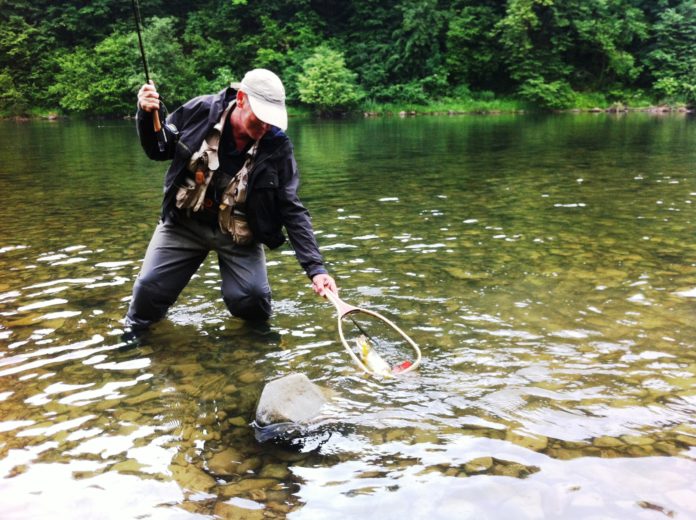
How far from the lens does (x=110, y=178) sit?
51.1 ft

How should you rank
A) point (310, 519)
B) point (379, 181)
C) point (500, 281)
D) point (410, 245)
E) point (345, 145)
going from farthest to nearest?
1. point (345, 145)
2. point (379, 181)
3. point (410, 245)
4. point (500, 281)
5. point (310, 519)

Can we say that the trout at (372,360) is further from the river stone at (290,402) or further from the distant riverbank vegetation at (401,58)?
the distant riverbank vegetation at (401,58)

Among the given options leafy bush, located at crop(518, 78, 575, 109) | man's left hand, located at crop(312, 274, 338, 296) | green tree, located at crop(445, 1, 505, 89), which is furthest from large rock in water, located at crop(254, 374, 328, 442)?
green tree, located at crop(445, 1, 505, 89)

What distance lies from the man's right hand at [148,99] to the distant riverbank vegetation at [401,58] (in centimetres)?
4147

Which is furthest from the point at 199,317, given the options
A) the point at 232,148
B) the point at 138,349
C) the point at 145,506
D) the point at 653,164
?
the point at 653,164

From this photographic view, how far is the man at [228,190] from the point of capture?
470cm

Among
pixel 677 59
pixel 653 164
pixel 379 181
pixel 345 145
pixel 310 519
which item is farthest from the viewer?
pixel 677 59

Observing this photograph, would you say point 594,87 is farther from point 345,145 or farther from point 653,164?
point 653,164

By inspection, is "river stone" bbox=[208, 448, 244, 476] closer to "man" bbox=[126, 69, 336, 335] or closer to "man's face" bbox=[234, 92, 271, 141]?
"man" bbox=[126, 69, 336, 335]

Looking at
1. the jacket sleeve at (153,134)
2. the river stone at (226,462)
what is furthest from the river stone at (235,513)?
the jacket sleeve at (153,134)

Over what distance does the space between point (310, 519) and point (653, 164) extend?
15910 millimetres

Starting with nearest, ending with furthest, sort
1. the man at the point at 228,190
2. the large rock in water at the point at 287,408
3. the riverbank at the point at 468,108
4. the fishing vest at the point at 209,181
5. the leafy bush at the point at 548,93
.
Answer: the large rock in water at the point at 287,408 → the man at the point at 228,190 → the fishing vest at the point at 209,181 → the leafy bush at the point at 548,93 → the riverbank at the point at 468,108

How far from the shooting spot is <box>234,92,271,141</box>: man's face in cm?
464

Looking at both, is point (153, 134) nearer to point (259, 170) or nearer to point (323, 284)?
point (259, 170)
